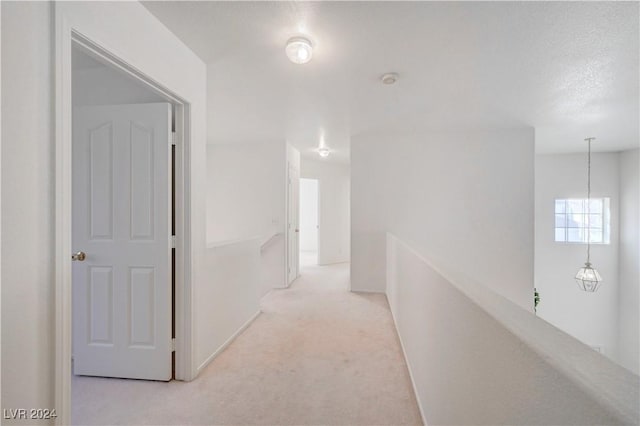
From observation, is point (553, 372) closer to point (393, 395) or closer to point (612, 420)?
point (612, 420)

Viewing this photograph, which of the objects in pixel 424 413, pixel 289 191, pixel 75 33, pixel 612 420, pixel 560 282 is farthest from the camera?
pixel 560 282

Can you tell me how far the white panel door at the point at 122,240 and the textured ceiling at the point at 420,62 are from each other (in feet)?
2.67

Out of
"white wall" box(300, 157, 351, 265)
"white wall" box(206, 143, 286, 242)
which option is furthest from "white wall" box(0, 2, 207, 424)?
"white wall" box(300, 157, 351, 265)

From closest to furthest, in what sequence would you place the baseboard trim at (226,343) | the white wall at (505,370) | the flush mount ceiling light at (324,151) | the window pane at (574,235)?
the white wall at (505,370) < the baseboard trim at (226,343) < the flush mount ceiling light at (324,151) < the window pane at (574,235)

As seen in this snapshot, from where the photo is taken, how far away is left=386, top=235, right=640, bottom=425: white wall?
499mm

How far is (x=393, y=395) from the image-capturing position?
1.98 m

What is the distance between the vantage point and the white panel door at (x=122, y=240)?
6.97ft

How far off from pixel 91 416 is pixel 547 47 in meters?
3.80

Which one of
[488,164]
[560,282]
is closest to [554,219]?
[560,282]

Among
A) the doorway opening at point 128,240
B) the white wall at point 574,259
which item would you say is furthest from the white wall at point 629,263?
the doorway opening at point 128,240

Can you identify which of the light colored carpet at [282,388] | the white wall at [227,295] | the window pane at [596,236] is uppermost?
the window pane at [596,236]

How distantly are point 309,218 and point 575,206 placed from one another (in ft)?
21.2

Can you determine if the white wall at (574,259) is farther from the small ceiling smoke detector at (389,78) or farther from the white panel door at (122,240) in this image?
the white panel door at (122,240)

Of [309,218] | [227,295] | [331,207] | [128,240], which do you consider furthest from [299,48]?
[309,218]
